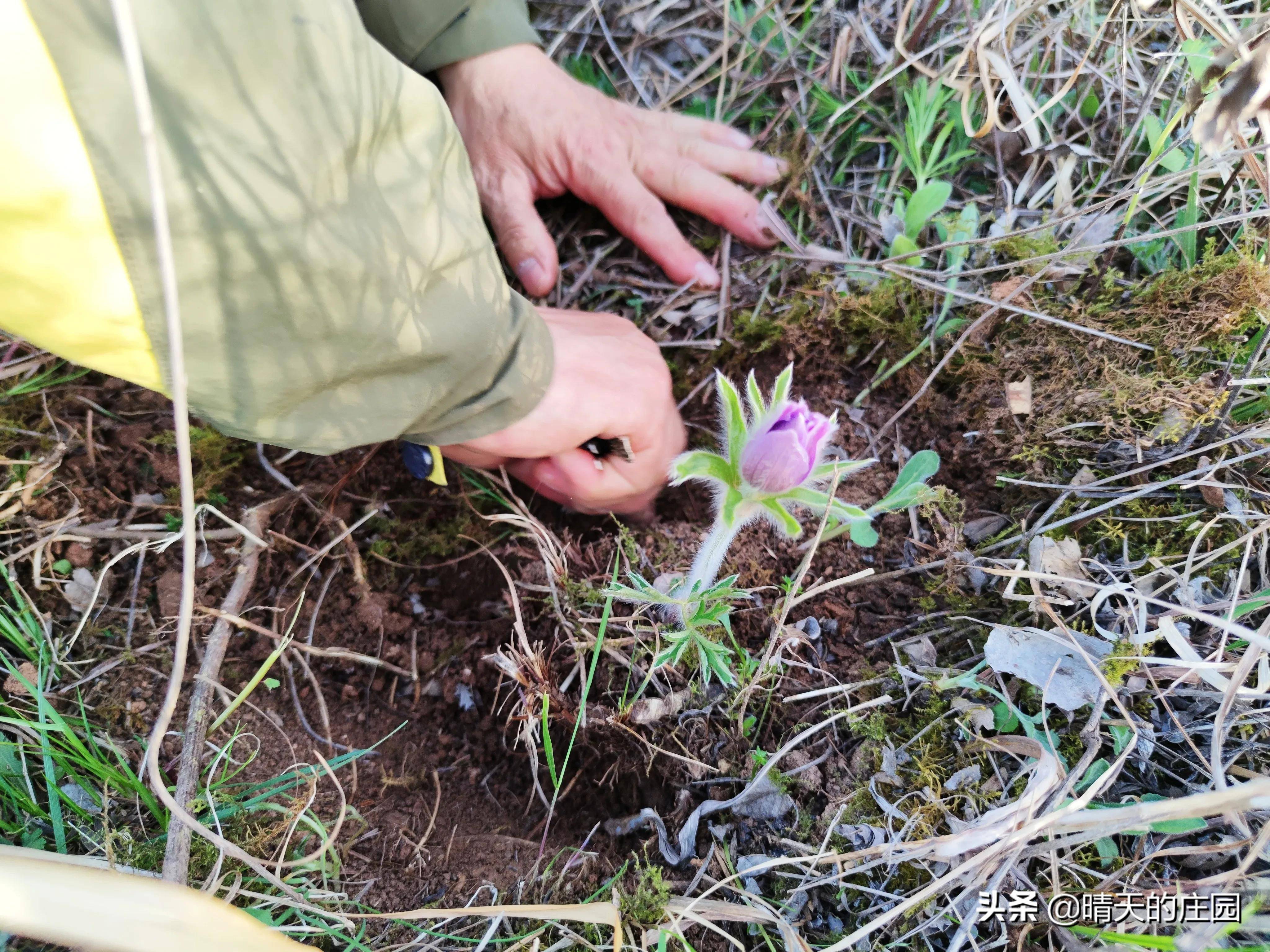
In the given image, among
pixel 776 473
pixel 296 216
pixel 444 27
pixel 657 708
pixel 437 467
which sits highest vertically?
pixel 444 27

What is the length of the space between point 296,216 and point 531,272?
0.91 metres

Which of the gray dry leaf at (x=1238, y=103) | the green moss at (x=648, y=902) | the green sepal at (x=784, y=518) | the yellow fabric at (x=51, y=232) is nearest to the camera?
the yellow fabric at (x=51, y=232)

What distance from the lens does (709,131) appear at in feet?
6.84

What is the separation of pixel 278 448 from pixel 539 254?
2.58 feet

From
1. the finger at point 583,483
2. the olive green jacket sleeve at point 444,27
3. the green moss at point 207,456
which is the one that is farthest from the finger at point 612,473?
the olive green jacket sleeve at point 444,27

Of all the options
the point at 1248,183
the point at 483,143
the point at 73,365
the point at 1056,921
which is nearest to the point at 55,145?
the point at 73,365

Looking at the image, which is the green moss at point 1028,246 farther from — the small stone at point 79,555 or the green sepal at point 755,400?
the small stone at point 79,555

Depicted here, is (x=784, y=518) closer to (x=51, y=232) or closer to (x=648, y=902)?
(x=648, y=902)

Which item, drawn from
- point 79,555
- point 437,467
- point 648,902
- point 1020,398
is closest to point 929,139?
point 1020,398

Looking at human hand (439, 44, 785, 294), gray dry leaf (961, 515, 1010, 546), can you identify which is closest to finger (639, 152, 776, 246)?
human hand (439, 44, 785, 294)

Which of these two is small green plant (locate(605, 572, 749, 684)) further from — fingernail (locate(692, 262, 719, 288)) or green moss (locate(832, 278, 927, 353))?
fingernail (locate(692, 262, 719, 288))

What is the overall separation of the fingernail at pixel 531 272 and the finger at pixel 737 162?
0.49 meters

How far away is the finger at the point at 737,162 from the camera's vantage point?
2.02 meters

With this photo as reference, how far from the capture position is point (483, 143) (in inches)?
81.0
